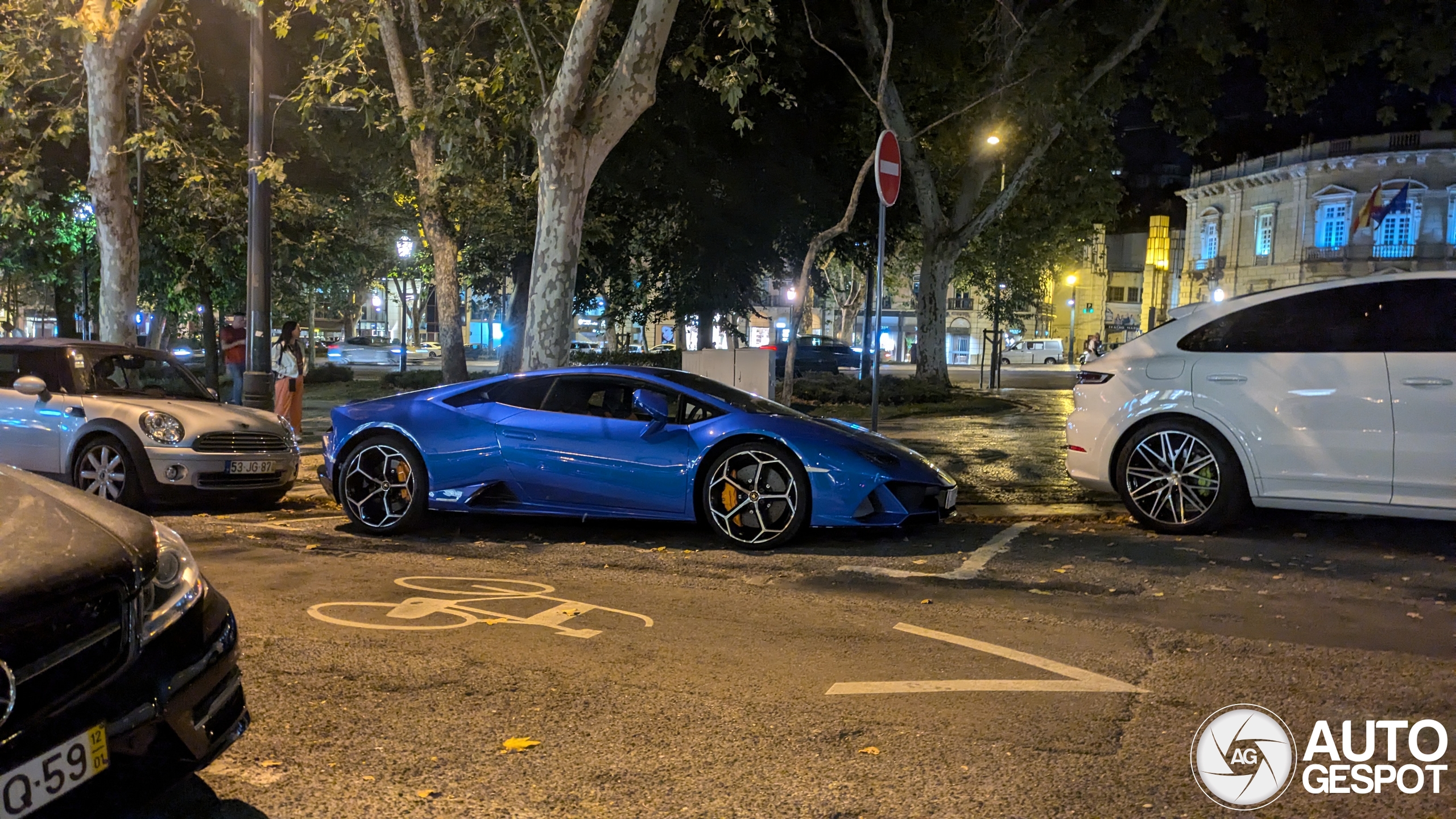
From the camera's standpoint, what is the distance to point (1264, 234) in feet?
199

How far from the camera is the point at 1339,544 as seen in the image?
728 cm

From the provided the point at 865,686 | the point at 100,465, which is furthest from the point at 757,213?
the point at 865,686

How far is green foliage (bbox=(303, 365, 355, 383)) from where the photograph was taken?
29.6 metres

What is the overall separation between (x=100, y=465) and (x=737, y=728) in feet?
24.4

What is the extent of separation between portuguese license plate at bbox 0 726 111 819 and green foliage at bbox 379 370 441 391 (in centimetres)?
2357

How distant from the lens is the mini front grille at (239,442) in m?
9.18

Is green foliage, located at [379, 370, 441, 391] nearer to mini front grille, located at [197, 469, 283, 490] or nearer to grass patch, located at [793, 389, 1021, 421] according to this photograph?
grass patch, located at [793, 389, 1021, 421]

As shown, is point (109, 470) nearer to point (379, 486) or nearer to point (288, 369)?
point (379, 486)

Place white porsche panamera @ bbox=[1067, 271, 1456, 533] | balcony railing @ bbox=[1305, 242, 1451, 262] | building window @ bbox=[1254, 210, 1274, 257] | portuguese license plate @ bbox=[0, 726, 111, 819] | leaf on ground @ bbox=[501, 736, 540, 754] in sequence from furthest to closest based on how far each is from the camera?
1. building window @ bbox=[1254, 210, 1274, 257]
2. balcony railing @ bbox=[1305, 242, 1451, 262]
3. white porsche panamera @ bbox=[1067, 271, 1456, 533]
4. leaf on ground @ bbox=[501, 736, 540, 754]
5. portuguese license plate @ bbox=[0, 726, 111, 819]

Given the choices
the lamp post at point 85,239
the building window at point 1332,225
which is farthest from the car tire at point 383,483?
the building window at point 1332,225

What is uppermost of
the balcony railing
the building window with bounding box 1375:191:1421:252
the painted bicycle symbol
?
the building window with bounding box 1375:191:1421:252

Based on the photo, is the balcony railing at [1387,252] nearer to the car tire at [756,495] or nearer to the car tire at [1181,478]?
the car tire at [1181,478]

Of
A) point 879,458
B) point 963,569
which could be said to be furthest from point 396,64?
point 963,569

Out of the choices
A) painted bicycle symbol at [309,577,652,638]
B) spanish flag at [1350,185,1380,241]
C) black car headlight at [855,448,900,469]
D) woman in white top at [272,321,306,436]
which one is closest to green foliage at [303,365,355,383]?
woman in white top at [272,321,306,436]
